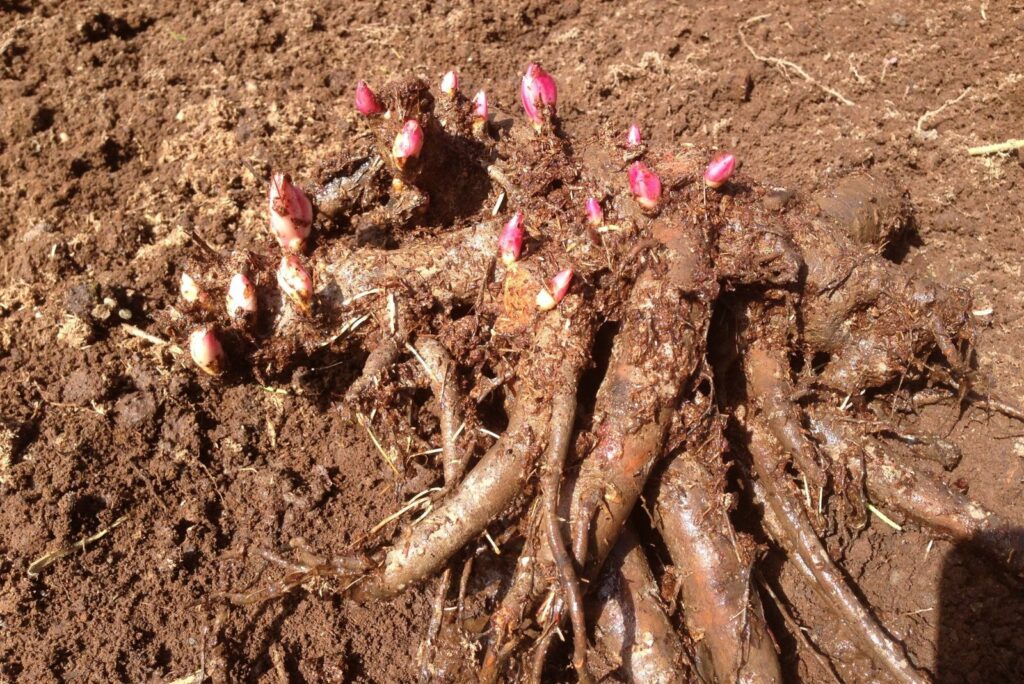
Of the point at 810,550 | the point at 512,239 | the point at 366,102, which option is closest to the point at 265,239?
the point at 366,102

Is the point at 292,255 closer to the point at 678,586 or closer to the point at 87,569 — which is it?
the point at 87,569

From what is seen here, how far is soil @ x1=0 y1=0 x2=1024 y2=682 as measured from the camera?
76.4 inches

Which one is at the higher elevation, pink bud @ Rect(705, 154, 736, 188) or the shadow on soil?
pink bud @ Rect(705, 154, 736, 188)

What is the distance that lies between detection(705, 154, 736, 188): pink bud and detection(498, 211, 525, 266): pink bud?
0.63 metres

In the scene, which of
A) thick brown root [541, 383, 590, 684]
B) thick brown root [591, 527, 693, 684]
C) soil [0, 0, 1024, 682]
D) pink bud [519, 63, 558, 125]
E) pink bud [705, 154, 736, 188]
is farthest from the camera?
pink bud [519, 63, 558, 125]

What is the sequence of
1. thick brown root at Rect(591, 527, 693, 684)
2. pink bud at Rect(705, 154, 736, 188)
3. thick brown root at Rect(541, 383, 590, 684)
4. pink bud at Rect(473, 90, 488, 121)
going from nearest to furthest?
thick brown root at Rect(541, 383, 590, 684) → thick brown root at Rect(591, 527, 693, 684) → pink bud at Rect(705, 154, 736, 188) → pink bud at Rect(473, 90, 488, 121)

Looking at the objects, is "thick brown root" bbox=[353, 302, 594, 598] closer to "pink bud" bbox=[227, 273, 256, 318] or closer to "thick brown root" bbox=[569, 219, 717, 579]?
"thick brown root" bbox=[569, 219, 717, 579]

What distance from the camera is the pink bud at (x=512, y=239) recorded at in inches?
76.7

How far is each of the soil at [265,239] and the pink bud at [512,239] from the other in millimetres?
776

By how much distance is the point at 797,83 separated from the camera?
2963 millimetres

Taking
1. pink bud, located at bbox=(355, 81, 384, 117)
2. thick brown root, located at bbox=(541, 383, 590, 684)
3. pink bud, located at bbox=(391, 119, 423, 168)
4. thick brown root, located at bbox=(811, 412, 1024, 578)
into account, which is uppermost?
pink bud, located at bbox=(355, 81, 384, 117)

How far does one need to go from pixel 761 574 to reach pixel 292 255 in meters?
1.81

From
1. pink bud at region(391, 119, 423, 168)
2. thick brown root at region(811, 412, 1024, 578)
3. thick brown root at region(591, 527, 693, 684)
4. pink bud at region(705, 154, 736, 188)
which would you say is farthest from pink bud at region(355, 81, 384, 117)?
thick brown root at region(811, 412, 1024, 578)

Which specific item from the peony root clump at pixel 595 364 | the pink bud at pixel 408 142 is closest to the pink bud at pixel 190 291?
the peony root clump at pixel 595 364
